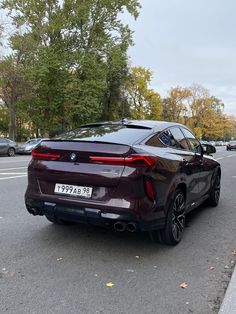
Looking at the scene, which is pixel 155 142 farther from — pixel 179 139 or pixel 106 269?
pixel 106 269

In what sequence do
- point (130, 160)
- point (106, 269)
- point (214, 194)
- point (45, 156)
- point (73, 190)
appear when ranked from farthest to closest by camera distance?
Answer: point (214, 194) → point (45, 156) → point (73, 190) → point (130, 160) → point (106, 269)

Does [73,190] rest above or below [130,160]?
below

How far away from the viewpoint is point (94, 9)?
40719 mm

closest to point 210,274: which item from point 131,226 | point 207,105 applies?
point 131,226

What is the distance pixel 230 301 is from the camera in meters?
3.61

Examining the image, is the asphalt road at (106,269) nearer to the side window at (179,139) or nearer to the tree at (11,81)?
the side window at (179,139)

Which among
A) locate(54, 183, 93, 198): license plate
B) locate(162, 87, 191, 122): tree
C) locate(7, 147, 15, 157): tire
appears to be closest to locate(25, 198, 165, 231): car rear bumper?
locate(54, 183, 93, 198): license plate

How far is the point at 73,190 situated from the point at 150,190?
0.91 metres

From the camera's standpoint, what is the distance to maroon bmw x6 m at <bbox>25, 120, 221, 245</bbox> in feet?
14.8

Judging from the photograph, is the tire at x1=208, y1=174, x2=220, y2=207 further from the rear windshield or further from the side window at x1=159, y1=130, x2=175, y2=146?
the rear windshield

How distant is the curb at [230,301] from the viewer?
3.44 meters

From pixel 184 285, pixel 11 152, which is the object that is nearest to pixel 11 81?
pixel 11 152

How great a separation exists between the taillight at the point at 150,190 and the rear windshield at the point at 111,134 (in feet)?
1.75

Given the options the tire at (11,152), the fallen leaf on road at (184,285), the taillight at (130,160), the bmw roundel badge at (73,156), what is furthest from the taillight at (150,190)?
the tire at (11,152)
